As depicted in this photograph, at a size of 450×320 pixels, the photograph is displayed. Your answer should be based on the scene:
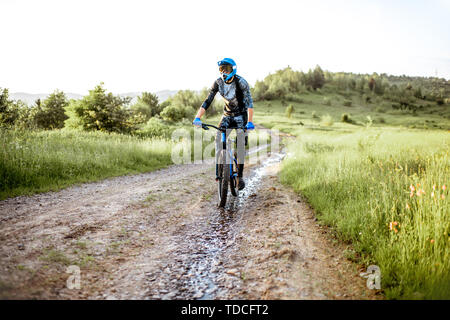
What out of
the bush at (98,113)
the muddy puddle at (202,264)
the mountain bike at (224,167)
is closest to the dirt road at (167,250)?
the muddy puddle at (202,264)

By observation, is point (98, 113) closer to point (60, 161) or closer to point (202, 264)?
point (60, 161)

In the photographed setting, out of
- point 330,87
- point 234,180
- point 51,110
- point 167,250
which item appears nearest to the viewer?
point 167,250

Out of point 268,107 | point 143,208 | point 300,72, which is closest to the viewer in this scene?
point 143,208

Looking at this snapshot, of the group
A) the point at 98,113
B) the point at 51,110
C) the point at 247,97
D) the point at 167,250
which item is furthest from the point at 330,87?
the point at 167,250

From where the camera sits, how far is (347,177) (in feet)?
20.4

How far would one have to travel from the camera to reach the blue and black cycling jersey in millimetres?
6111

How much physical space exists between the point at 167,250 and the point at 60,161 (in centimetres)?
644

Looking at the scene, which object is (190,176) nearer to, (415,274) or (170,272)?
(170,272)

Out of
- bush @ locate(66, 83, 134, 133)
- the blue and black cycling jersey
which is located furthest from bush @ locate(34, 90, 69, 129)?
the blue and black cycling jersey

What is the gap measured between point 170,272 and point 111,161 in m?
8.06

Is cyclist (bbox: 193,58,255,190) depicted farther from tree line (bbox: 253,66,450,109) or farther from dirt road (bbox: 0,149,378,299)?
tree line (bbox: 253,66,450,109)

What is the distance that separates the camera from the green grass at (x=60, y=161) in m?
6.52

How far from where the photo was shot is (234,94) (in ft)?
20.2

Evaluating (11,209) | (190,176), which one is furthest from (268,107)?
(11,209)
